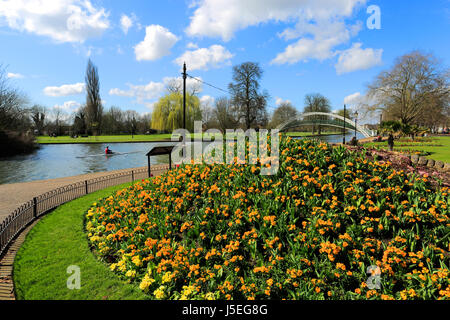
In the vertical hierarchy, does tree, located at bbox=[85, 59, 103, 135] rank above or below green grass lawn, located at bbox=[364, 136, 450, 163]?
above

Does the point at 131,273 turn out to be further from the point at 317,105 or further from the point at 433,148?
the point at 317,105

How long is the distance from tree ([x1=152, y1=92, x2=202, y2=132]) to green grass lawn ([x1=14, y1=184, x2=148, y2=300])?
4665 centimetres

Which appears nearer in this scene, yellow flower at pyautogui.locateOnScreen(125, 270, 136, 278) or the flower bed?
the flower bed

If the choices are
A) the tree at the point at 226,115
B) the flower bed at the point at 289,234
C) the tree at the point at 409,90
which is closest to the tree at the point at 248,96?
the tree at the point at 226,115

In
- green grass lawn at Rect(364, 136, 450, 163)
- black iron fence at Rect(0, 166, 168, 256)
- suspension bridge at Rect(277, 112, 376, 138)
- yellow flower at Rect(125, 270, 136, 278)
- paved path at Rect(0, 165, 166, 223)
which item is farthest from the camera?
suspension bridge at Rect(277, 112, 376, 138)

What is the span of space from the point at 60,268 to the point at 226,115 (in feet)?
153

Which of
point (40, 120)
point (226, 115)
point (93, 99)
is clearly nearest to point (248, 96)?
point (226, 115)

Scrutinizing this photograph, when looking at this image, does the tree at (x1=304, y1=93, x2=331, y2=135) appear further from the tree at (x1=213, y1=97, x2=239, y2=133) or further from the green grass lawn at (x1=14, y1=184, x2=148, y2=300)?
Result: the green grass lawn at (x1=14, y1=184, x2=148, y2=300)

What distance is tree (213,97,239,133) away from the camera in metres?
→ 46.3

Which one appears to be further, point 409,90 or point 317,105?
point 317,105

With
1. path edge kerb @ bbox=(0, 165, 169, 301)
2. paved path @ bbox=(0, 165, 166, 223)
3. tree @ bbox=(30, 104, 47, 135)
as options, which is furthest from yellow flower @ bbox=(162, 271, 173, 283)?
tree @ bbox=(30, 104, 47, 135)

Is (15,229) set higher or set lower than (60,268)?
higher

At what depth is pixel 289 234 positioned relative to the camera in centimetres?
512

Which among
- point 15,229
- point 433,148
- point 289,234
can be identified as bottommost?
Answer: point 15,229
